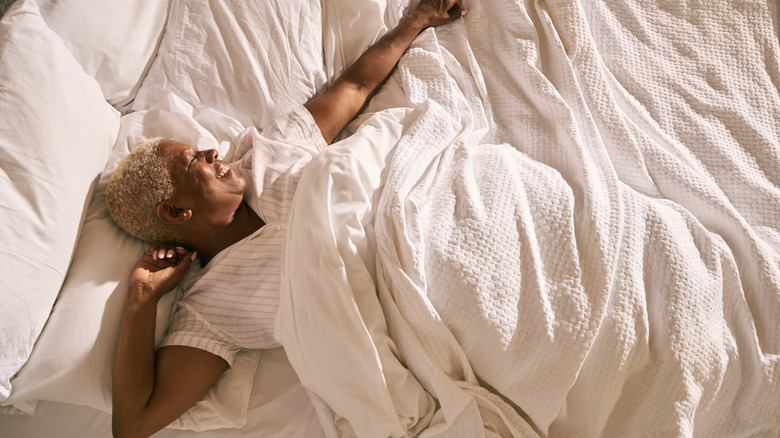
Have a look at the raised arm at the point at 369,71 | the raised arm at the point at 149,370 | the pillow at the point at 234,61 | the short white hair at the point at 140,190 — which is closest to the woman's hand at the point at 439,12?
the raised arm at the point at 369,71

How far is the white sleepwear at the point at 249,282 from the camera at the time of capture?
1.13 metres

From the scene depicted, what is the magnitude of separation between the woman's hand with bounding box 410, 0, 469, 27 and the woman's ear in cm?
87

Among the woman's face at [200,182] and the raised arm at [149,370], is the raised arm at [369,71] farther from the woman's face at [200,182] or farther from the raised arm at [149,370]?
the raised arm at [149,370]

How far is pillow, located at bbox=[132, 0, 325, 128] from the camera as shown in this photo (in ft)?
4.63

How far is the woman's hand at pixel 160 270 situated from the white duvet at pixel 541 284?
→ 30 cm

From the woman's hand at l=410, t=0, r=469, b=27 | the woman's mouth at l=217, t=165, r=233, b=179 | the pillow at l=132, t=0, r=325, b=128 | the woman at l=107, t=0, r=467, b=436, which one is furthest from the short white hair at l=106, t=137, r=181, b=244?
the woman's hand at l=410, t=0, r=469, b=27

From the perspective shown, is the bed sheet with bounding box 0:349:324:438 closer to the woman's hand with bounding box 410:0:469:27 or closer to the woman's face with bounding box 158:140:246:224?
the woman's face with bounding box 158:140:246:224

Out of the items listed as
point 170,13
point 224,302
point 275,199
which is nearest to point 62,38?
point 170,13

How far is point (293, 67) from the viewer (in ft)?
4.75

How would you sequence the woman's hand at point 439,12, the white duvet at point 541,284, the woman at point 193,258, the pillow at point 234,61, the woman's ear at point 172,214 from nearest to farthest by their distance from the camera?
the white duvet at point 541,284, the woman at point 193,258, the woman's ear at point 172,214, the pillow at point 234,61, the woman's hand at point 439,12

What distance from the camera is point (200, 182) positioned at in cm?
117

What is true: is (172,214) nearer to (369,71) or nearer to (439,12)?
(369,71)

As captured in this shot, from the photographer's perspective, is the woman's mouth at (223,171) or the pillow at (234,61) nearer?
the woman's mouth at (223,171)

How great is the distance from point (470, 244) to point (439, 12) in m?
0.85
